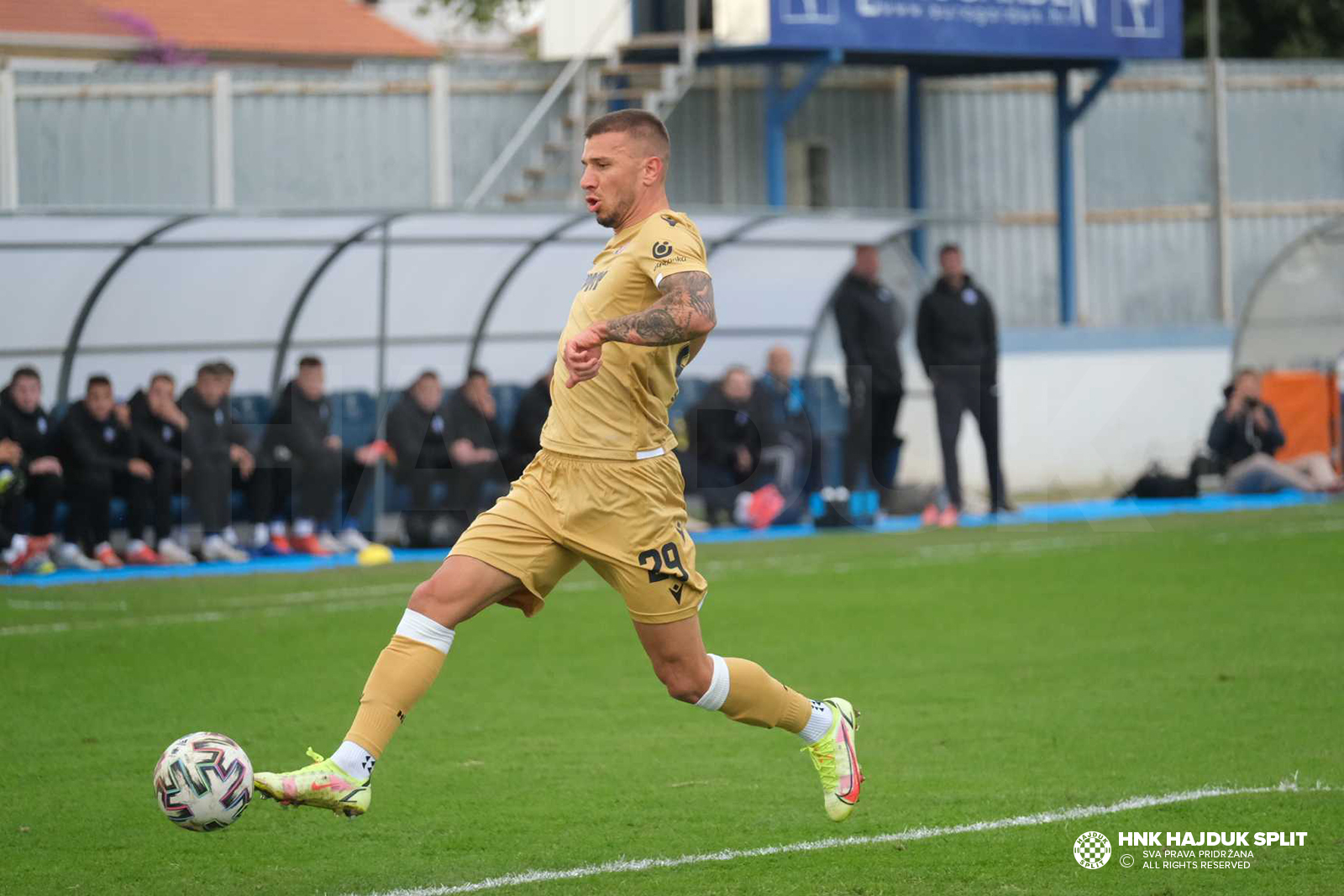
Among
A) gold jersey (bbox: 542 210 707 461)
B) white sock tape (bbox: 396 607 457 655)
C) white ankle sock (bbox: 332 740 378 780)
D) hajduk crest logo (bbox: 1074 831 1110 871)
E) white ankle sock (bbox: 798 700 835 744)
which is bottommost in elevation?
hajduk crest logo (bbox: 1074 831 1110 871)

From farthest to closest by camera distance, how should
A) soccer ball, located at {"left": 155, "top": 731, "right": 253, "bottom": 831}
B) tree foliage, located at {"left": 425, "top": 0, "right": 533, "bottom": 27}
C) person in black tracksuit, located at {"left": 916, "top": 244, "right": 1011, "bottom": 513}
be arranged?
1. tree foliage, located at {"left": 425, "top": 0, "right": 533, "bottom": 27}
2. person in black tracksuit, located at {"left": 916, "top": 244, "right": 1011, "bottom": 513}
3. soccer ball, located at {"left": 155, "top": 731, "right": 253, "bottom": 831}

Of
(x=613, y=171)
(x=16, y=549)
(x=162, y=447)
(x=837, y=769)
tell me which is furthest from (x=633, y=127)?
(x=162, y=447)

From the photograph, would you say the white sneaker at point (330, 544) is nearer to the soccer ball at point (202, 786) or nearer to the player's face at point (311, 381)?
the player's face at point (311, 381)

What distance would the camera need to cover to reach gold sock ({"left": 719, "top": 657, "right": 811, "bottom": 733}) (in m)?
5.75

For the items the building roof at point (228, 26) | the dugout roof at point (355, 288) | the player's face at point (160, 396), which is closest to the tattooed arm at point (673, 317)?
the dugout roof at point (355, 288)

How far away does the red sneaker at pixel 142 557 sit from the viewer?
14805mm

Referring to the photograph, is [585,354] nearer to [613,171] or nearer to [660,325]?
[660,325]

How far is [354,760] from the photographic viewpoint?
5152 millimetres

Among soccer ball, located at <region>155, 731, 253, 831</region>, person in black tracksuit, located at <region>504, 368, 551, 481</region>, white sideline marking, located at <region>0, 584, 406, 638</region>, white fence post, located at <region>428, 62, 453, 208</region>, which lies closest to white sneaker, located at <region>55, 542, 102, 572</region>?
white sideline marking, located at <region>0, 584, 406, 638</region>

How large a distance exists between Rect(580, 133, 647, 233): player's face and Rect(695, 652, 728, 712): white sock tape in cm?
135

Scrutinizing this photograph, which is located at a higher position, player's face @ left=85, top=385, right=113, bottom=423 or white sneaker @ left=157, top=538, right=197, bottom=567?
player's face @ left=85, top=385, right=113, bottom=423

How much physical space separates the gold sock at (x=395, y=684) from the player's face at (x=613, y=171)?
1.35 m

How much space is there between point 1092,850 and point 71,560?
34.8ft

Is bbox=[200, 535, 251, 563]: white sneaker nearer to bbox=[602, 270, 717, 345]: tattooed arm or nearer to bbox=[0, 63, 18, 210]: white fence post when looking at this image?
bbox=[0, 63, 18, 210]: white fence post
